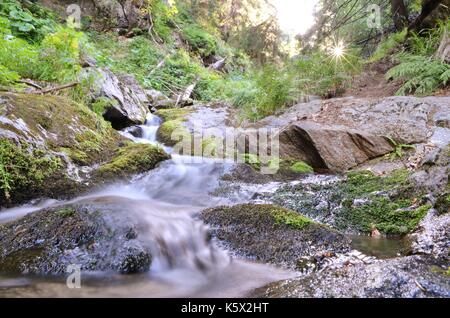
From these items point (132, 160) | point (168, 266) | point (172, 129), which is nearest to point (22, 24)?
point (172, 129)

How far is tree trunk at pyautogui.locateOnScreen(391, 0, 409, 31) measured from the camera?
853 centimetres

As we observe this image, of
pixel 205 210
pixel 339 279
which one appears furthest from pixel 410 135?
pixel 339 279

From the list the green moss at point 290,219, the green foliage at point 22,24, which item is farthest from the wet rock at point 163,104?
the green moss at point 290,219

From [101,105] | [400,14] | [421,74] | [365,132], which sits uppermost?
[400,14]

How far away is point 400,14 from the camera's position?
866 centimetres

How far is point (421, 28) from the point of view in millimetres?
7867

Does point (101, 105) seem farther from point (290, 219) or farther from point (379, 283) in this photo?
point (379, 283)

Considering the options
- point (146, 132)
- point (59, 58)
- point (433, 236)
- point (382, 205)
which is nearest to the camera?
point (433, 236)

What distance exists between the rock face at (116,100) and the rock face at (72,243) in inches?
156

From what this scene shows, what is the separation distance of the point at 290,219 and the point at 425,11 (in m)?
7.52

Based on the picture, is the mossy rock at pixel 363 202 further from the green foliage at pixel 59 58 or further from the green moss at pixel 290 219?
the green foliage at pixel 59 58

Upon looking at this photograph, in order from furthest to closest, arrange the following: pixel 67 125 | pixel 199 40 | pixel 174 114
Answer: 1. pixel 199 40
2. pixel 174 114
3. pixel 67 125
